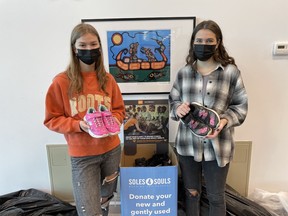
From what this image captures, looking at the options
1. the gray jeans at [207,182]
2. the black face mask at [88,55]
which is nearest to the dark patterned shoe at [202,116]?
the gray jeans at [207,182]

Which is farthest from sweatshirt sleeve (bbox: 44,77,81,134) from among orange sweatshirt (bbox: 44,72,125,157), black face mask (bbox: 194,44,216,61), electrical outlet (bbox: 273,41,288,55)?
electrical outlet (bbox: 273,41,288,55)

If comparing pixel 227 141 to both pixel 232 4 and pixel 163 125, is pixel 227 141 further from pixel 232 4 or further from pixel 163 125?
pixel 232 4

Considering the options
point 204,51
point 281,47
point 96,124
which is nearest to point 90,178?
point 96,124

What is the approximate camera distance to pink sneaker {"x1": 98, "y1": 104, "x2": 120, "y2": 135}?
1.23 m

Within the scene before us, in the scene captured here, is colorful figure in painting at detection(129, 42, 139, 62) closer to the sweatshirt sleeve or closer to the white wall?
the white wall

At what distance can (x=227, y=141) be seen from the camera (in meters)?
1.37

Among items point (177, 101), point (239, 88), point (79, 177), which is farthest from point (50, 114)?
point (239, 88)

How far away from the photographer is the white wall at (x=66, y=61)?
1706mm

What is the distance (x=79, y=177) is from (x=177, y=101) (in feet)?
2.20

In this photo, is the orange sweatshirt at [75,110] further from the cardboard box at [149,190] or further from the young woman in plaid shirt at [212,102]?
the young woman in plaid shirt at [212,102]

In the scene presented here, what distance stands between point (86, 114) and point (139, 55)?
71 cm

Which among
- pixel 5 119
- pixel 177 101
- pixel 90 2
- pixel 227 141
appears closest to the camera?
pixel 227 141

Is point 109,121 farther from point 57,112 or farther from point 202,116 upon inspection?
point 202,116

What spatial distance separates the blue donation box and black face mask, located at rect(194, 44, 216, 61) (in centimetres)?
65
